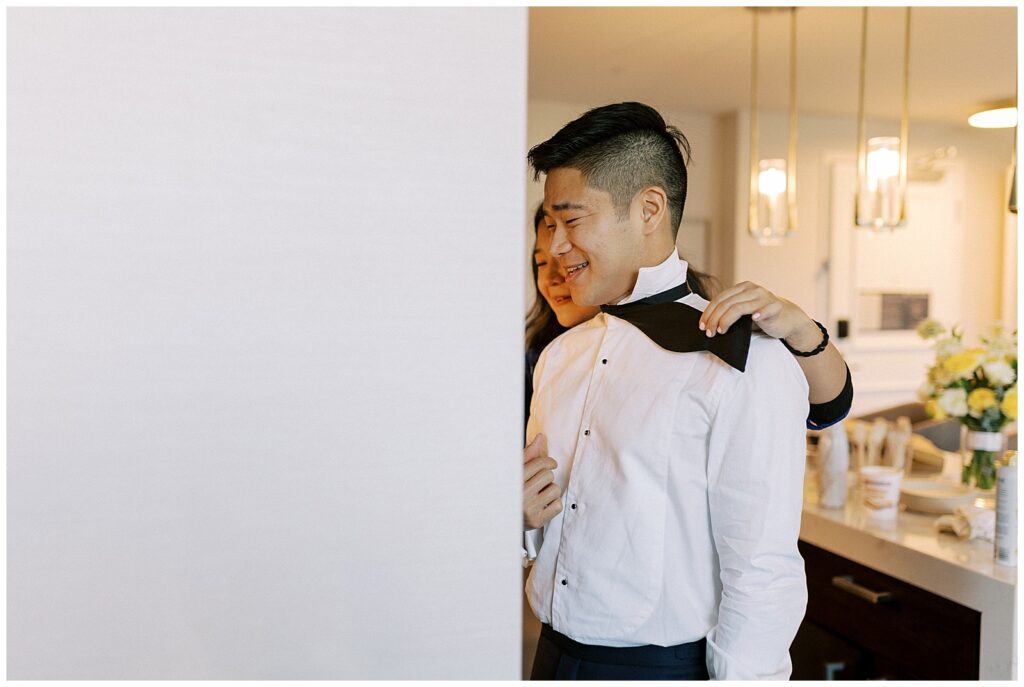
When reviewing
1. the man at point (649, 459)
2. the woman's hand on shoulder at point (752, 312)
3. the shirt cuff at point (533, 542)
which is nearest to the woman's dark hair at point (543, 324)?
the man at point (649, 459)

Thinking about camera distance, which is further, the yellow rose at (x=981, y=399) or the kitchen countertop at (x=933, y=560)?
the yellow rose at (x=981, y=399)

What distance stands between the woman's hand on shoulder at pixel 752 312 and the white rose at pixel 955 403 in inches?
53.4

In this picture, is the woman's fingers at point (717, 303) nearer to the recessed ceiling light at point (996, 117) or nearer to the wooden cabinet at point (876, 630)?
the wooden cabinet at point (876, 630)

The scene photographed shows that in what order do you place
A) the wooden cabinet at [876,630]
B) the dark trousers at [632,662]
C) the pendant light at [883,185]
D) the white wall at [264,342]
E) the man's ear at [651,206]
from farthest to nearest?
the pendant light at [883,185] → the wooden cabinet at [876,630] → the man's ear at [651,206] → the dark trousers at [632,662] → the white wall at [264,342]

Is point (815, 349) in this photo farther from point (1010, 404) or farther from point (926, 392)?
point (926, 392)

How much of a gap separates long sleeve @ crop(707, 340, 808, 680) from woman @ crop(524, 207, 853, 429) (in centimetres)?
5

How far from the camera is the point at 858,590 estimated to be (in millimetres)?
2096

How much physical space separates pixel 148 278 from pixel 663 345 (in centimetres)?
77

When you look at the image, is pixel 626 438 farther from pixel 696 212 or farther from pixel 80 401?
pixel 696 212

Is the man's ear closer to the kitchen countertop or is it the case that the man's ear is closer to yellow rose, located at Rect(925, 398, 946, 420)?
the kitchen countertop

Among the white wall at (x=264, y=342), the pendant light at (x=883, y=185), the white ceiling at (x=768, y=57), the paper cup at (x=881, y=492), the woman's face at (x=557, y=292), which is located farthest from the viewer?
the white ceiling at (x=768, y=57)

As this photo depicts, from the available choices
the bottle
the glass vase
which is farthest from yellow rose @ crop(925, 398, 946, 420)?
the bottle

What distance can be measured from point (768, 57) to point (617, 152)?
3344 millimetres

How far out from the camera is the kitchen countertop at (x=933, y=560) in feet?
5.76
